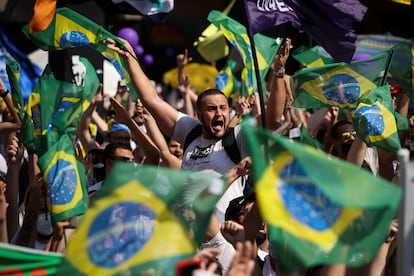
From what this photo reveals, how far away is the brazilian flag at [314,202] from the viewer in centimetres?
381

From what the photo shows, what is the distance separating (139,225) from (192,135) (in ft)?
8.35

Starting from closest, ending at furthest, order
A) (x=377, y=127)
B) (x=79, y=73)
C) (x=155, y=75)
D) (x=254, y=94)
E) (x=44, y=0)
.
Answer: (x=377, y=127) < (x=44, y=0) < (x=254, y=94) < (x=79, y=73) < (x=155, y=75)

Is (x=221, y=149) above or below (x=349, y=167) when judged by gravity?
below

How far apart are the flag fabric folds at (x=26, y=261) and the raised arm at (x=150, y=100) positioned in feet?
7.91

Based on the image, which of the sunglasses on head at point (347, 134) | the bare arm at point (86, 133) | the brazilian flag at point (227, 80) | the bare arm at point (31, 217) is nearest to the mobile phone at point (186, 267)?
the bare arm at point (31, 217)

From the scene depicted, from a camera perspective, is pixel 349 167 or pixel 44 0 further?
pixel 44 0

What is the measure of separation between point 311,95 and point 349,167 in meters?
2.78

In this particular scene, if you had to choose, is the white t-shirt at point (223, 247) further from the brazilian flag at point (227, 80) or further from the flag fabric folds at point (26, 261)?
the brazilian flag at point (227, 80)

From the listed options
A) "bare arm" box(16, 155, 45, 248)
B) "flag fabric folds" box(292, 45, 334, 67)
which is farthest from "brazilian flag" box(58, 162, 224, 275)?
"flag fabric folds" box(292, 45, 334, 67)

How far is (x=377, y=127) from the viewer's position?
5.86m

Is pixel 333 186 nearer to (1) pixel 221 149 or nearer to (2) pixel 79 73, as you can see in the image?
(1) pixel 221 149

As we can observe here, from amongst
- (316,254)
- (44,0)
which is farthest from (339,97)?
(316,254)

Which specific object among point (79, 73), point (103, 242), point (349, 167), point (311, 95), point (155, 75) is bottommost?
point (155, 75)

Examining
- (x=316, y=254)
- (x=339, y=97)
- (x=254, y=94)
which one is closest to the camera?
(x=316, y=254)
